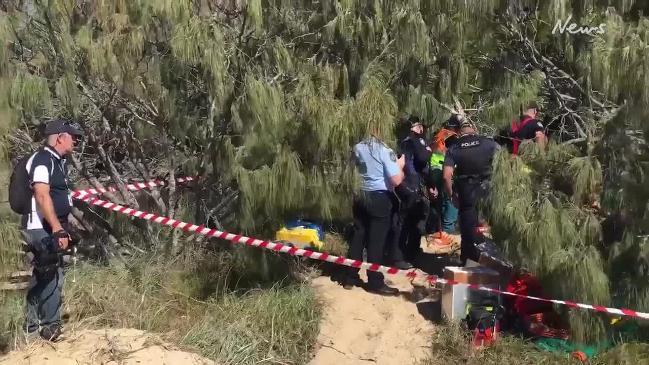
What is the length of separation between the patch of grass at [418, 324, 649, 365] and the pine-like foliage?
0.19 meters

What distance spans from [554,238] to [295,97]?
6.81 ft

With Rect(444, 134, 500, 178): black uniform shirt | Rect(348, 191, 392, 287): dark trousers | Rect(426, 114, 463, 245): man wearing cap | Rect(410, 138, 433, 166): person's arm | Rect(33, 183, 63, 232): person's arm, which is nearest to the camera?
Rect(33, 183, 63, 232): person's arm

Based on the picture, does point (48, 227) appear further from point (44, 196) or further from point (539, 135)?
point (539, 135)

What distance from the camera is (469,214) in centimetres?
618

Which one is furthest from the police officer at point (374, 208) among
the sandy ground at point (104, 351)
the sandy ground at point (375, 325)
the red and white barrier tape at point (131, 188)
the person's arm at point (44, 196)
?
the person's arm at point (44, 196)

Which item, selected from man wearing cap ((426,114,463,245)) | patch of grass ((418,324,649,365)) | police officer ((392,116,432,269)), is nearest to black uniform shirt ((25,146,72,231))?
patch of grass ((418,324,649,365))

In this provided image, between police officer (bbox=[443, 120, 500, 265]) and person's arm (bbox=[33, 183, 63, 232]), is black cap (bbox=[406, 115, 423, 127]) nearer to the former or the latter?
police officer (bbox=[443, 120, 500, 265])

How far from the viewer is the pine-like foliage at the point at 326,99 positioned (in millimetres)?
4660

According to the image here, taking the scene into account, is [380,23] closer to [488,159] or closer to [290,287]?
[488,159]

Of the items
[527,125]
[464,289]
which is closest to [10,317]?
[464,289]

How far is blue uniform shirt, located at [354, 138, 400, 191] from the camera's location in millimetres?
5598

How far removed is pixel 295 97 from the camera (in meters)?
5.36

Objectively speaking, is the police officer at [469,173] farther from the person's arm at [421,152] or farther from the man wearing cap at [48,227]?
the man wearing cap at [48,227]

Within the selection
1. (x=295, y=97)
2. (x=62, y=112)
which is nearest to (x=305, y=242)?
(x=295, y=97)
